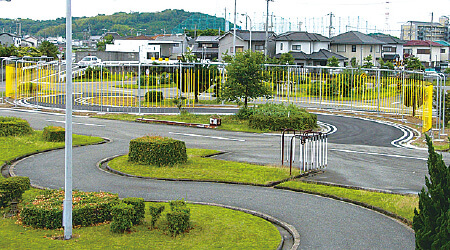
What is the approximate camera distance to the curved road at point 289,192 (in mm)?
11734

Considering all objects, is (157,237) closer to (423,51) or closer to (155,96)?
(155,96)

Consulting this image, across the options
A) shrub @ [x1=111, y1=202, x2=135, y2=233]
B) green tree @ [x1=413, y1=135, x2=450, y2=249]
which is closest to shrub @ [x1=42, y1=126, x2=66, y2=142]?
shrub @ [x1=111, y1=202, x2=135, y2=233]

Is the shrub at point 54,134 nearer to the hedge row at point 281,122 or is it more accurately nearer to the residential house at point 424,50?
the hedge row at point 281,122

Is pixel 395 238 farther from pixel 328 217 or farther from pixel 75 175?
pixel 75 175

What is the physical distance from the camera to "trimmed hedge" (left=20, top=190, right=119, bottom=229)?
11.4 m

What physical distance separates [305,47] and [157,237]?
66.1 meters

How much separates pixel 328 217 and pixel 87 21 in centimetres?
18823

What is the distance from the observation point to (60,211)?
1144 centimetres

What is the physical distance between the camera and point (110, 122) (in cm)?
3097

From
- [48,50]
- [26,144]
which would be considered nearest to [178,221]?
[26,144]

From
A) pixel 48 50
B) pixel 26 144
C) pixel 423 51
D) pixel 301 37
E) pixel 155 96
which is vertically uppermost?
pixel 423 51

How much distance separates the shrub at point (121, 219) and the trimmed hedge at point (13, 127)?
46.4 feet

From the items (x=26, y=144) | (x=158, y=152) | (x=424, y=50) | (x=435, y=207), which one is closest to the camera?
(x=435, y=207)

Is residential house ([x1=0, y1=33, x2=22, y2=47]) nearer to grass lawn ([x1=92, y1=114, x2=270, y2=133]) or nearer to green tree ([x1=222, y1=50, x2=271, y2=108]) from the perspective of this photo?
grass lawn ([x1=92, y1=114, x2=270, y2=133])
